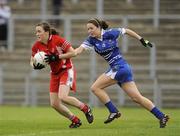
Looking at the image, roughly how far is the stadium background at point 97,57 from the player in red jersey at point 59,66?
12.8 m

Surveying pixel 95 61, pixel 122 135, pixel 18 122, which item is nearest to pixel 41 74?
pixel 95 61

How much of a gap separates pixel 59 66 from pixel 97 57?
47.3ft

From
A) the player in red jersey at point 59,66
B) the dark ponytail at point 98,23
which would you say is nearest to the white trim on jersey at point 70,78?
the player in red jersey at point 59,66

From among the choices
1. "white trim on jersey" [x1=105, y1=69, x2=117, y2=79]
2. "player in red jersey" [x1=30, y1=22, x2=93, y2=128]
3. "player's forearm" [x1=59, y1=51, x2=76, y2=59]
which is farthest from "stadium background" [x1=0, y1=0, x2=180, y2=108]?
"player's forearm" [x1=59, y1=51, x2=76, y2=59]

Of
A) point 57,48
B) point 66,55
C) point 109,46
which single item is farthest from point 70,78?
point 109,46

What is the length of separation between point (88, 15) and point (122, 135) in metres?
18.0

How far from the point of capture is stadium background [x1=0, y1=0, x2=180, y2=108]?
29.2 meters

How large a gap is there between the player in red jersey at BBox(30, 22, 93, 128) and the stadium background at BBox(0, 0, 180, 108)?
1277cm

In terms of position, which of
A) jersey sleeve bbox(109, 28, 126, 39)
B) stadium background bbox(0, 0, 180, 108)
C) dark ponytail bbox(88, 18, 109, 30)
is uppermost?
dark ponytail bbox(88, 18, 109, 30)

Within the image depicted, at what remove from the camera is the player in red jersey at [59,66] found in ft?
51.9

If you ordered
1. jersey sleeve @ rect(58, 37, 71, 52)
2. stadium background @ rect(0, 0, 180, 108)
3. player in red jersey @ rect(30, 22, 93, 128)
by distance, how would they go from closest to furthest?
player in red jersey @ rect(30, 22, 93, 128) → jersey sleeve @ rect(58, 37, 71, 52) → stadium background @ rect(0, 0, 180, 108)

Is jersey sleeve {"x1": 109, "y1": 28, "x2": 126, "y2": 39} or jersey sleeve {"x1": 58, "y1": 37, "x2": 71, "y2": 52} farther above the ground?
jersey sleeve {"x1": 109, "y1": 28, "x2": 126, "y2": 39}

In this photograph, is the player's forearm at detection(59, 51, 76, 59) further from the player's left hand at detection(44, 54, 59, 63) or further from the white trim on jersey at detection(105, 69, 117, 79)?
the white trim on jersey at detection(105, 69, 117, 79)

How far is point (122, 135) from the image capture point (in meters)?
13.8
